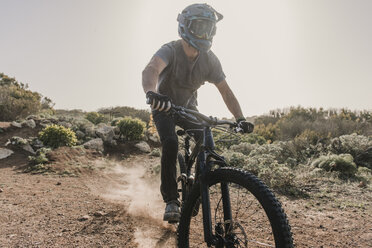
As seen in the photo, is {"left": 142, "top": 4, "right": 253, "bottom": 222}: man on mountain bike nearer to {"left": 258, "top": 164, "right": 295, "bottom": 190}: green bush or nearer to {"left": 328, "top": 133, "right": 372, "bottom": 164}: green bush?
{"left": 258, "top": 164, "right": 295, "bottom": 190}: green bush

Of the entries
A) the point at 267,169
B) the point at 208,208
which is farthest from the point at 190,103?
the point at 267,169

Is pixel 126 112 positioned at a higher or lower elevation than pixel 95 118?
higher

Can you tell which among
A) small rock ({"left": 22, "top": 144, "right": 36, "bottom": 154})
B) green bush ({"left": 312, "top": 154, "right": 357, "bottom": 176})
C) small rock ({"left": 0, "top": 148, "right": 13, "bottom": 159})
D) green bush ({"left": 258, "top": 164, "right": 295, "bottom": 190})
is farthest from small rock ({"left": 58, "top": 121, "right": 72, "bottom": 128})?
green bush ({"left": 312, "top": 154, "right": 357, "bottom": 176})

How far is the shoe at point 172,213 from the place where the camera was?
2.80 metres

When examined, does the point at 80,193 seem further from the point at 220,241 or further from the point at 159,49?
the point at 220,241

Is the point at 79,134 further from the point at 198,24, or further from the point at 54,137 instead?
the point at 198,24

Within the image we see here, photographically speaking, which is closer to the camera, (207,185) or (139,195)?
(207,185)

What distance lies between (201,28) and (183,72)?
22.0 inches

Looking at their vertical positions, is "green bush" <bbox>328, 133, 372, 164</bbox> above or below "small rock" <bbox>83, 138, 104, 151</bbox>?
above

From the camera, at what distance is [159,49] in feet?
10.2

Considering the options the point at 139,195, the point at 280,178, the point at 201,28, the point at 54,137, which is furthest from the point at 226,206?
the point at 54,137

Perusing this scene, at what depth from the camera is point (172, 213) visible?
2.81 metres

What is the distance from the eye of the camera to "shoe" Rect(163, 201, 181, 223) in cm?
280

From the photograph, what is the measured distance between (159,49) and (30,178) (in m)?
5.54
